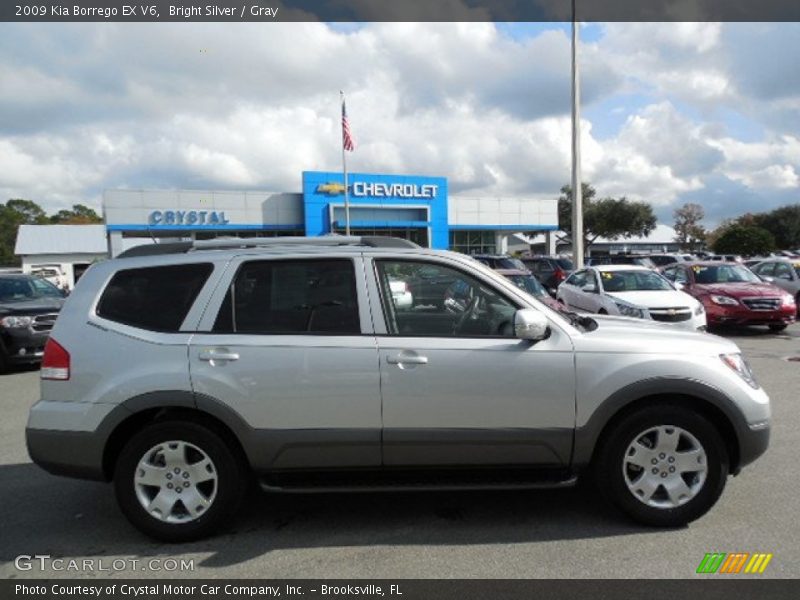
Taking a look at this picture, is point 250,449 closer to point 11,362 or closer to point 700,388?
point 700,388

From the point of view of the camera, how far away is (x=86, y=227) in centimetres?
5384

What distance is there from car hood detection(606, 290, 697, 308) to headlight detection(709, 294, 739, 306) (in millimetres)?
1768

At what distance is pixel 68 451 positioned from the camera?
3475mm

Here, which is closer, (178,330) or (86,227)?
(178,330)

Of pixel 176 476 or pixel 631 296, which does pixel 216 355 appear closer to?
pixel 176 476

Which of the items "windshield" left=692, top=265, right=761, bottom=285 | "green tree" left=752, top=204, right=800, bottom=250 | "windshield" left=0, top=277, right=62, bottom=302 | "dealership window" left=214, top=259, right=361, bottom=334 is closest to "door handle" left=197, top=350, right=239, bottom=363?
"dealership window" left=214, top=259, right=361, bottom=334

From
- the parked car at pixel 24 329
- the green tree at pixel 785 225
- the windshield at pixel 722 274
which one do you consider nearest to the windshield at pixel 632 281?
the windshield at pixel 722 274

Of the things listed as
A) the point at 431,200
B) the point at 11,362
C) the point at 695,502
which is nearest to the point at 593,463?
the point at 695,502

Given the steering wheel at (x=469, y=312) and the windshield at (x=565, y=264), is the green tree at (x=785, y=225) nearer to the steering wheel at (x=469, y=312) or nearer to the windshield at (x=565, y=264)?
the windshield at (x=565, y=264)

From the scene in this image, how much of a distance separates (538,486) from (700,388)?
1.18 metres

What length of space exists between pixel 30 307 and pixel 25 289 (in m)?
1.51

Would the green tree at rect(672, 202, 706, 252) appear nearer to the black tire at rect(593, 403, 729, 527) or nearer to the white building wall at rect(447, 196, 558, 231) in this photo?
the white building wall at rect(447, 196, 558, 231)

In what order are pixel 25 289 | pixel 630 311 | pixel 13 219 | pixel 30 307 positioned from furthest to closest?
pixel 13 219 < pixel 25 289 < pixel 630 311 < pixel 30 307

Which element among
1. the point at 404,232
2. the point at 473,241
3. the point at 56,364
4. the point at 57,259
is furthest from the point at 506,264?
the point at 57,259
